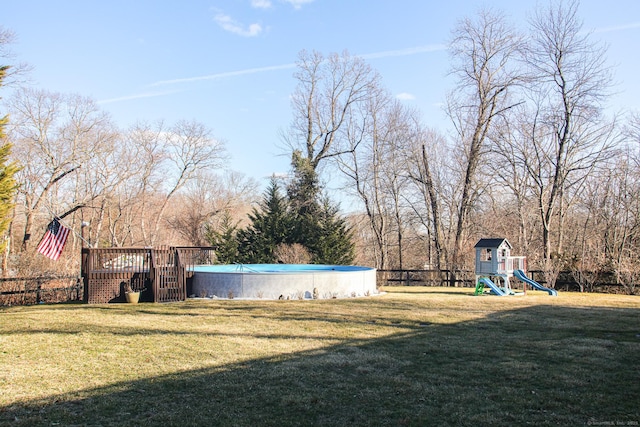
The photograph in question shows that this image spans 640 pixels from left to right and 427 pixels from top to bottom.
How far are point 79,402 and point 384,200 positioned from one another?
3096cm

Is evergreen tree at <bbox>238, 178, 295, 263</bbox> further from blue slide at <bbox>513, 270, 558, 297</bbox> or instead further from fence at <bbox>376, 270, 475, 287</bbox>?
blue slide at <bbox>513, 270, 558, 297</bbox>

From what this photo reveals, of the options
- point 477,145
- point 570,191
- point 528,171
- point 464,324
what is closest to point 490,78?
point 477,145

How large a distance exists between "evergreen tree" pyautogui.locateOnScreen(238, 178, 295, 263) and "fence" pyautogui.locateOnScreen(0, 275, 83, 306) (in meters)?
11.5

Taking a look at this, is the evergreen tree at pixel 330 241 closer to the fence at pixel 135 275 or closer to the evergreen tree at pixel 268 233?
the evergreen tree at pixel 268 233

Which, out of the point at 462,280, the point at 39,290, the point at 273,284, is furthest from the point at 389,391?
the point at 462,280

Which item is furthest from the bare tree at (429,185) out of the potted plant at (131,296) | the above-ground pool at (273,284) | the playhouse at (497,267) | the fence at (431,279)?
the potted plant at (131,296)

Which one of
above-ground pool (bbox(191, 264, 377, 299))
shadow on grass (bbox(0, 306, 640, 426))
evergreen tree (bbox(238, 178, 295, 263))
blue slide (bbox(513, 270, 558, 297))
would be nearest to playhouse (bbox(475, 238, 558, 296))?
blue slide (bbox(513, 270, 558, 297))

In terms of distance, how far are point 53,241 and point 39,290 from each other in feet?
6.54

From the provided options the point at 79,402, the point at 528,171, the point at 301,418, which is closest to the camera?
the point at 301,418

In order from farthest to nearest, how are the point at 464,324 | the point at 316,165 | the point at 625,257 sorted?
the point at 316,165, the point at 625,257, the point at 464,324

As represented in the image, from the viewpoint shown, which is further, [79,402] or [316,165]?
[316,165]

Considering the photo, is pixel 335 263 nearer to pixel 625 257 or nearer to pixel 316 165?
pixel 316 165

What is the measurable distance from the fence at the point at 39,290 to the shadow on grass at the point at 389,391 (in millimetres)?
11350

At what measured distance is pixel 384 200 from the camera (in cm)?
3497
